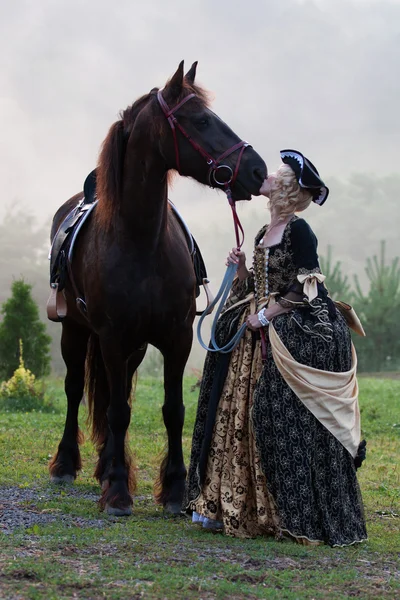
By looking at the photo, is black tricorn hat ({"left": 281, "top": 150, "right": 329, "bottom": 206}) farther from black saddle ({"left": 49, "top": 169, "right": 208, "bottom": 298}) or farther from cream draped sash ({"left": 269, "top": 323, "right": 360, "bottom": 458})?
black saddle ({"left": 49, "top": 169, "right": 208, "bottom": 298})

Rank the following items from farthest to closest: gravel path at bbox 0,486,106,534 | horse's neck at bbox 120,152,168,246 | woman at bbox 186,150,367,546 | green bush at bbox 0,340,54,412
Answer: green bush at bbox 0,340,54,412
horse's neck at bbox 120,152,168,246
gravel path at bbox 0,486,106,534
woman at bbox 186,150,367,546

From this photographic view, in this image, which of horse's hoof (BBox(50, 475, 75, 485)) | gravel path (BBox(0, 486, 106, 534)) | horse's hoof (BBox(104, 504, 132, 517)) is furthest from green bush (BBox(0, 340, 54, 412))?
horse's hoof (BBox(104, 504, 132, 517))

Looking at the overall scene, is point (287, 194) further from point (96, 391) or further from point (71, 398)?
point (71, 398)

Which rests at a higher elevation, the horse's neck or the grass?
the horse's neck

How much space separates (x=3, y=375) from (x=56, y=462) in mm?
6533

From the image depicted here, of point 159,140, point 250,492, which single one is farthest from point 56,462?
point 159,140

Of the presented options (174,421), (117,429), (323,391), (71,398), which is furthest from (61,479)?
(323,391)

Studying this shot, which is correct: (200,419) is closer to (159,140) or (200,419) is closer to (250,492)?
(250,492)

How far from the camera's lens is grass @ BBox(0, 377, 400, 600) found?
11.2 ft

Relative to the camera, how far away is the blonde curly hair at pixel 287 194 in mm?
4535

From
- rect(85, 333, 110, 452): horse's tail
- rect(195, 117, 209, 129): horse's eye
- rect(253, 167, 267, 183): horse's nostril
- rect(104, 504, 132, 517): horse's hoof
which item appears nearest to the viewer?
rect(253, 167, 267, 183): horse's nostril

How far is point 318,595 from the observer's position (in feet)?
11.4

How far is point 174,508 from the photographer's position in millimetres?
5207

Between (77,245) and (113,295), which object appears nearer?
(113,295)
